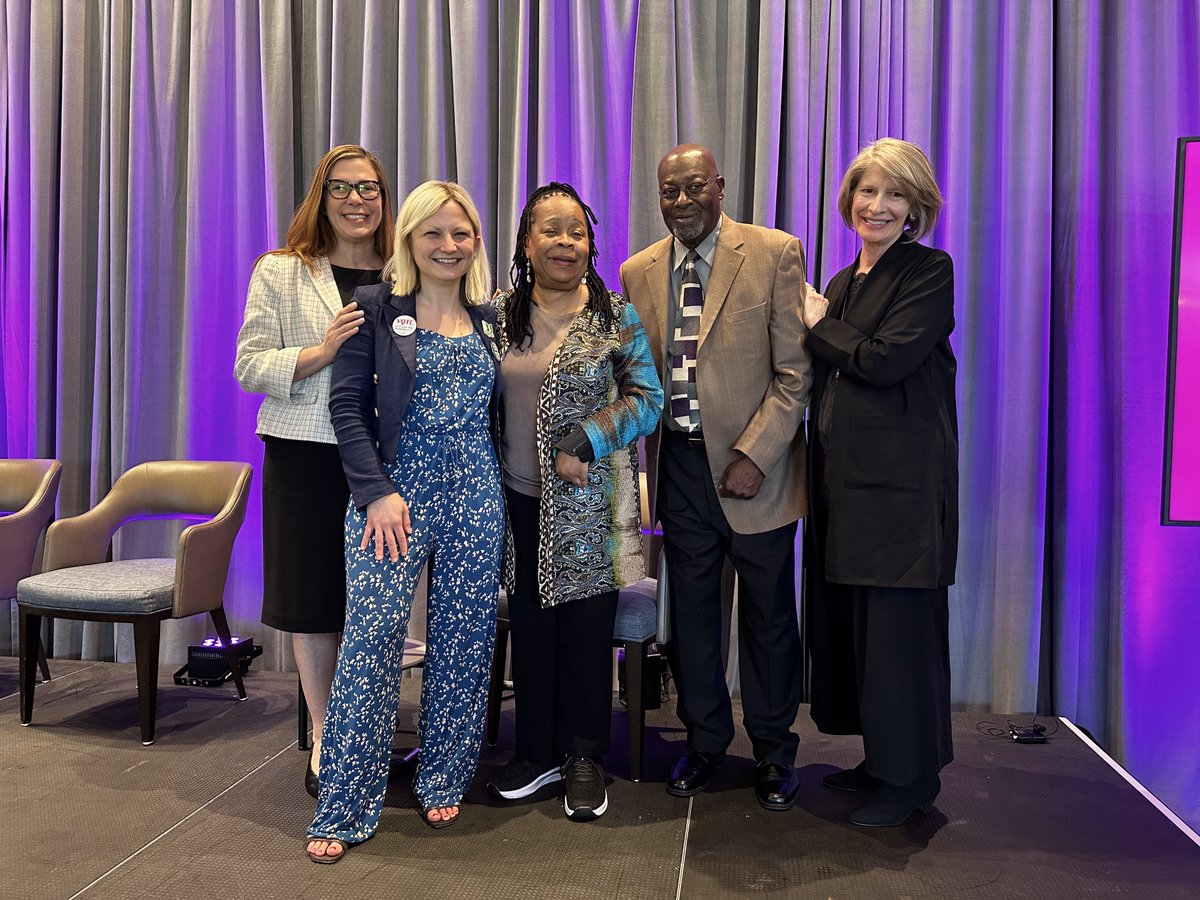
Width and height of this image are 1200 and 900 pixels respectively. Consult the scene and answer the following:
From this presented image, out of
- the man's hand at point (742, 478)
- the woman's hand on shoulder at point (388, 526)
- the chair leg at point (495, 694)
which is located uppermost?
the man's hand at point (742, 478)

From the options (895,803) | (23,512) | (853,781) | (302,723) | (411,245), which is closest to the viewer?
(411,245)

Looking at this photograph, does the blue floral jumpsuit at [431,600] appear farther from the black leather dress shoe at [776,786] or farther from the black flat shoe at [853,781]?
the black flat shoe at [853,781]

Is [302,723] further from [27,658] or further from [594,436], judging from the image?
[594,436]

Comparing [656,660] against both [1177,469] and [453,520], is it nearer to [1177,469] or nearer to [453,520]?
[453,520]

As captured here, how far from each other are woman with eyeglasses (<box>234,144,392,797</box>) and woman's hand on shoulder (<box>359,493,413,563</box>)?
0.36 metres

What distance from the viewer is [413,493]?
240 centimetres

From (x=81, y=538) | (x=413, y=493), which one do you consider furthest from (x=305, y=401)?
(x=81, y=538)

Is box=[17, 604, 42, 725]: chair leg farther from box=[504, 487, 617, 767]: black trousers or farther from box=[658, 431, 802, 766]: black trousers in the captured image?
box=[658, 431, 802, 766]: black trousers

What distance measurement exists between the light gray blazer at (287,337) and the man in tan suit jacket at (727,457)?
3.00 ft

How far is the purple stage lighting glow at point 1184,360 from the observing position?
2.78 metres

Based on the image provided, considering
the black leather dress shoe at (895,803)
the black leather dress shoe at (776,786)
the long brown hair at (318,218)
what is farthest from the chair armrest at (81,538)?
the black leather dress shoe at (895,803)

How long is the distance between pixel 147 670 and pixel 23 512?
1.04m

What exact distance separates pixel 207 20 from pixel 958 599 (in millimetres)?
3989

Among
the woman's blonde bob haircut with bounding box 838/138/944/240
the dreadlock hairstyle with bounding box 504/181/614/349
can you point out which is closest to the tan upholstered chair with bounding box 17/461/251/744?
the dreadlock hairstyle with bounding box 504/181/614/349
